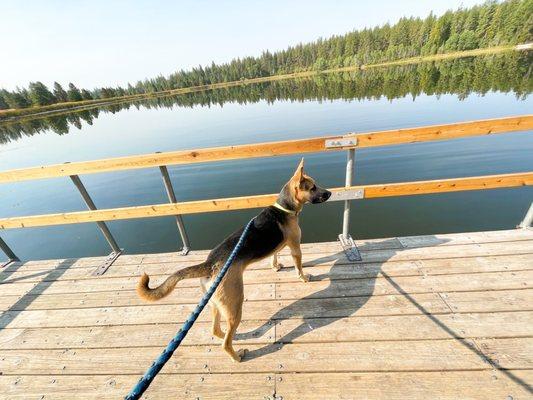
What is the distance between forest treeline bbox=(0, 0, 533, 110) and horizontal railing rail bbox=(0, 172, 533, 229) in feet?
270

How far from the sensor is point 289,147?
3.59 metres

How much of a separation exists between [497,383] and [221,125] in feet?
77.4

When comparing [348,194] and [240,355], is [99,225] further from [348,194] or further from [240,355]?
[348,194]

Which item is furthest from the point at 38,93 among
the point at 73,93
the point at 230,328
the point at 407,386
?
the point at 407,386

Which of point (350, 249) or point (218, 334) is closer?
point (218, 334)

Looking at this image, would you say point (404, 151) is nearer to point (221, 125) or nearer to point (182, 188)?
point (182, 188)

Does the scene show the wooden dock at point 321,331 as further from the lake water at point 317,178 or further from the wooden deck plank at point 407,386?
the lake water at point 317,178

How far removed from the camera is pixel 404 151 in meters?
12.3

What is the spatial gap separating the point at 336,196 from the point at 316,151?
82cm

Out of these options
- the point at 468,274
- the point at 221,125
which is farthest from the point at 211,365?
the point at 221,125

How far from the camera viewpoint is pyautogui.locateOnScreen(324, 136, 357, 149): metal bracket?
11.5 ft

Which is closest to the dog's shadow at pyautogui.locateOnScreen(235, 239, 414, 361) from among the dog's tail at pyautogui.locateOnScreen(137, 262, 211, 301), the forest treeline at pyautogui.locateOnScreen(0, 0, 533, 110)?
the dog's tail at pyautogui.locateOnScreen(137, 262, 211, 301)

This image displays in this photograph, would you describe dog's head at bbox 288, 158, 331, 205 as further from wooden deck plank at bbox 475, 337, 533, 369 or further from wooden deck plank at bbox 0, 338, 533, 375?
wooden deck plank at bbox 475, 337, 533, 369

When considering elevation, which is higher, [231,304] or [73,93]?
[73,93]
